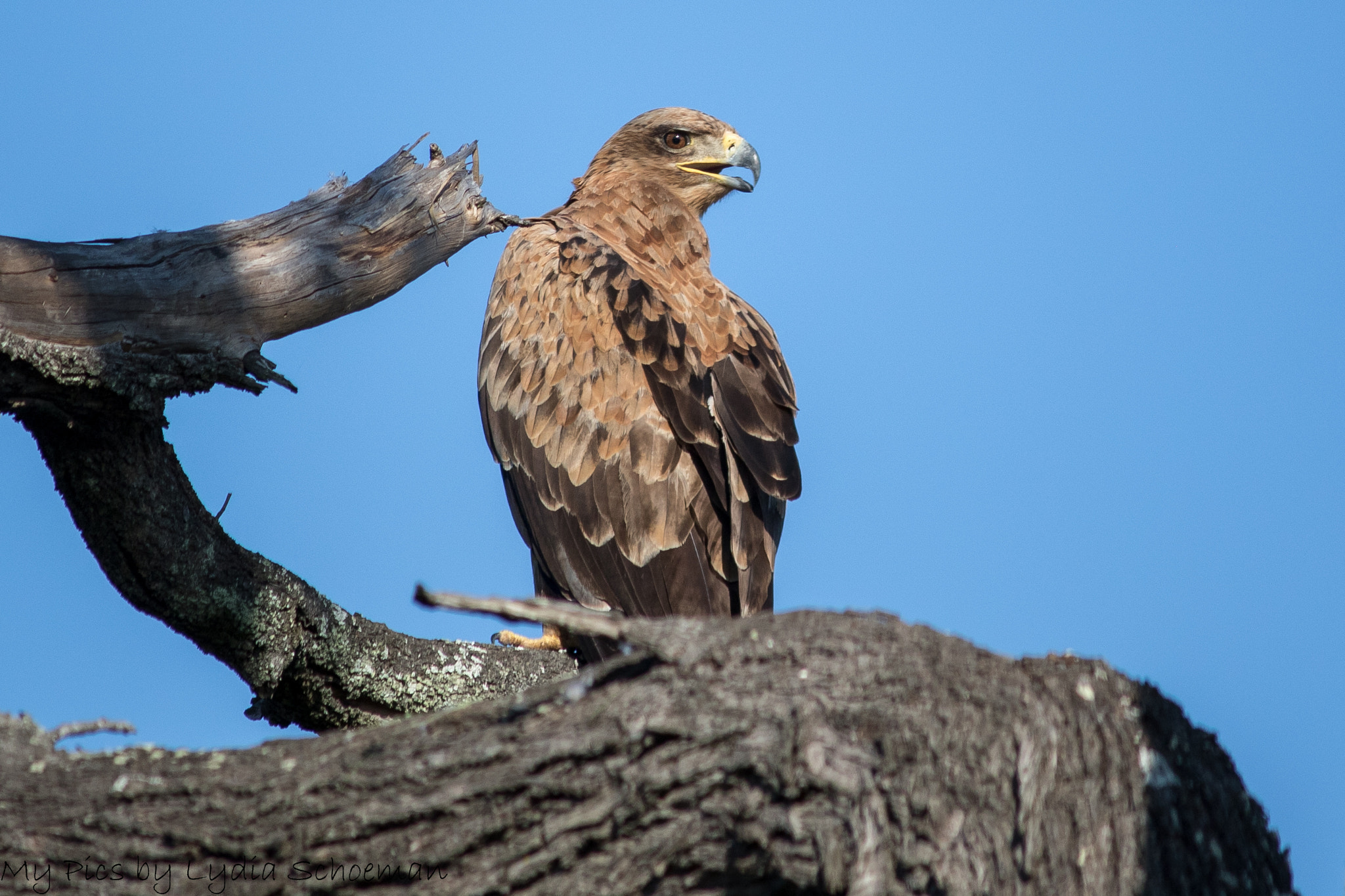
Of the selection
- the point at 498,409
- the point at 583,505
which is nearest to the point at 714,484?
the point at 583,505

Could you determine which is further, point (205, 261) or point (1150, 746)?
point (205, 261)

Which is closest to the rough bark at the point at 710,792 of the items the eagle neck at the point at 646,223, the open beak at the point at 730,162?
the eagle neck at the point at 646,223

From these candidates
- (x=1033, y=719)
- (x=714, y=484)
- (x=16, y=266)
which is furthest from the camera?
(x=714, y=484)

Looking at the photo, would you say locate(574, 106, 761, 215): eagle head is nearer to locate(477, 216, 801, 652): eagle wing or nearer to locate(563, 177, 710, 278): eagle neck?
locate(563, 177, 710, 278): eagle neck

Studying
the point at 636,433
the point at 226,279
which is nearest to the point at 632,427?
the point at 636,433

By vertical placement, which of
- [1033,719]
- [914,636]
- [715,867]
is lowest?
[715,867]

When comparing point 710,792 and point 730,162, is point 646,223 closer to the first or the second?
point 730,162

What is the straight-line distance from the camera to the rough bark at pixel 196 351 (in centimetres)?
394

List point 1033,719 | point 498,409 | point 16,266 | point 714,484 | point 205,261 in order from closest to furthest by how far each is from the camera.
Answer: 1. point 1033,719
2. point 16,266
3. point 205,261
4. point 714,484
5. point 498,409

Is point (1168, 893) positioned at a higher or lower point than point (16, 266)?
lower

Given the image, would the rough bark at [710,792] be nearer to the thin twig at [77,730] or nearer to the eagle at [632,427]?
the thin twig at [77,730]

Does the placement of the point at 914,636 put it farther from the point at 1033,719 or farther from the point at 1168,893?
the point at 1168,893

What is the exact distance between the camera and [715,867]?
2445mm

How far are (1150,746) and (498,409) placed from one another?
3.97m
